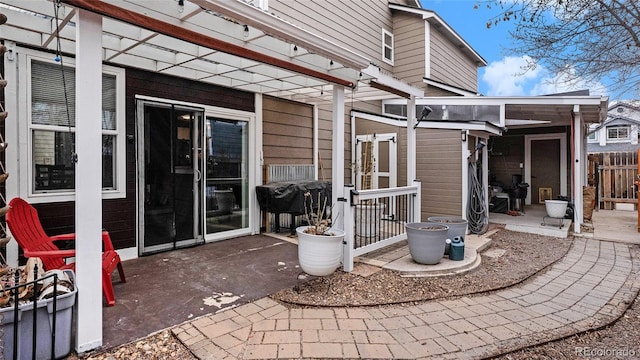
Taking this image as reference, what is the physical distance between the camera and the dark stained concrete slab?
273 centimetres

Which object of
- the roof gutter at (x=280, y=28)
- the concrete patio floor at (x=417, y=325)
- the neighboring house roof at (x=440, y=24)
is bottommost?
the concrete patio floor at (x=417, y=325)

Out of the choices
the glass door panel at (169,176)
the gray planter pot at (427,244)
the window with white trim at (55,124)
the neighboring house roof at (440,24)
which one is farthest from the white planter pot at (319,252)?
the neighboring house roof at (440,24)

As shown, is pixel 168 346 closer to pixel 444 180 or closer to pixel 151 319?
pixel 151 319

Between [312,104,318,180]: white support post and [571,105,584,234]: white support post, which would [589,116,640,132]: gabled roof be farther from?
[312,104,318,180]: white support post

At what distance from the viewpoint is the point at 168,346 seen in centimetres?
239

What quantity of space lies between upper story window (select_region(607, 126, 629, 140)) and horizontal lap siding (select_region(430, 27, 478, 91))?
10173mm

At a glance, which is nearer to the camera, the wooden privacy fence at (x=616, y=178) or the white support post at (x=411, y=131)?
the white support post at (x=411, y=131)

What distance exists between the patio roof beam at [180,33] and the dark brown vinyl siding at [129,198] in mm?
2066

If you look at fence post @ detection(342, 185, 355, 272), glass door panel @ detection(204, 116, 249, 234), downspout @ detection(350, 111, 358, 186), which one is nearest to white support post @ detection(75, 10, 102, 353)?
fence post @ detection(342, 185, 355, 272)

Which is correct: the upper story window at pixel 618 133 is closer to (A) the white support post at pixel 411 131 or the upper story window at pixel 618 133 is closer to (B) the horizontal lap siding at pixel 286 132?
(A) the white support post at pixel 411 131

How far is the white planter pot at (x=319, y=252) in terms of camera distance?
3.31m

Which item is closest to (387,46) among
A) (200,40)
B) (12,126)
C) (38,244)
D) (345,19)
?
(345,19)

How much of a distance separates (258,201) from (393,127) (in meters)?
3.51

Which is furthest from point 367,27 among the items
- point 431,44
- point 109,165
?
point 109,165
